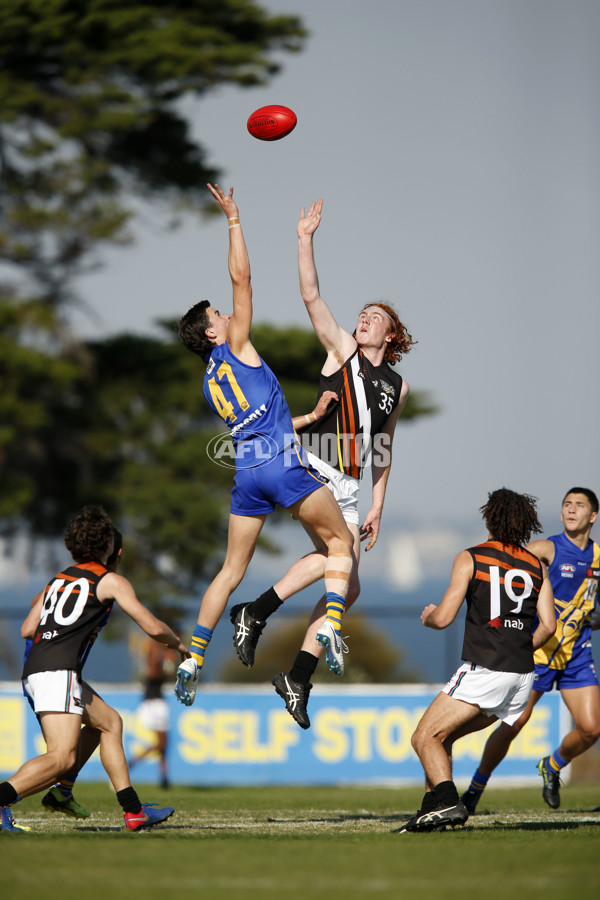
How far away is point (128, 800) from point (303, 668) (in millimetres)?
1337

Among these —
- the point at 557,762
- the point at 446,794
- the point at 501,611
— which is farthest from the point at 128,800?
the point at 557,762

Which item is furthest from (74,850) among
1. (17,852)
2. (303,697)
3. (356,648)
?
(356,648)

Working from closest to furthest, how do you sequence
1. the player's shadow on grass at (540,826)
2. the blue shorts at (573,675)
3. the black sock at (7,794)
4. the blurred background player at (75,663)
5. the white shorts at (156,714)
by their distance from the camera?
the black sock at (7,794), the blurred background player at (75,663), the player's shadow on grass at (540,826), the blue shorts at (573,675), the white shorts at (156,714)

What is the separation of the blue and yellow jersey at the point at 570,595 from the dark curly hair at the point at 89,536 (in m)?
3.49

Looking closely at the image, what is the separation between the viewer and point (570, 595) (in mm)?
8047

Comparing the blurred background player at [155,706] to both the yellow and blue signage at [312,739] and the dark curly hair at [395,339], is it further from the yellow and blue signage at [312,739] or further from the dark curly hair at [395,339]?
the dark curly hair at [395,339]

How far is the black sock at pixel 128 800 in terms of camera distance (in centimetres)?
604

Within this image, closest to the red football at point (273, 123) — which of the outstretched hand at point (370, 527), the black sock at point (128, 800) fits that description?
the outstretched hand at point (370, 527)

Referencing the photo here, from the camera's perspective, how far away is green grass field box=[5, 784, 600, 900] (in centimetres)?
405

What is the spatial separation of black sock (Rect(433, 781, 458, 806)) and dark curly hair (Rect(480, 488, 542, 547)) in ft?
4.65

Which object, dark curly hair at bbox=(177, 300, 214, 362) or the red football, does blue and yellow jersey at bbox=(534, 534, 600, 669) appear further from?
the red football

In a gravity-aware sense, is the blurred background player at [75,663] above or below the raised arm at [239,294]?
below

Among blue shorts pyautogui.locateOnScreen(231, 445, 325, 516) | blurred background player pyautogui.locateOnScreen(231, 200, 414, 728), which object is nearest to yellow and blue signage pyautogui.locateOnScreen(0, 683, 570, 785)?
blurred background player pyautogui.locateOnScreen(231, 200, 414, 728)

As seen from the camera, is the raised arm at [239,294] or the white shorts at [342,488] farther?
the white shorts at [342,488]
